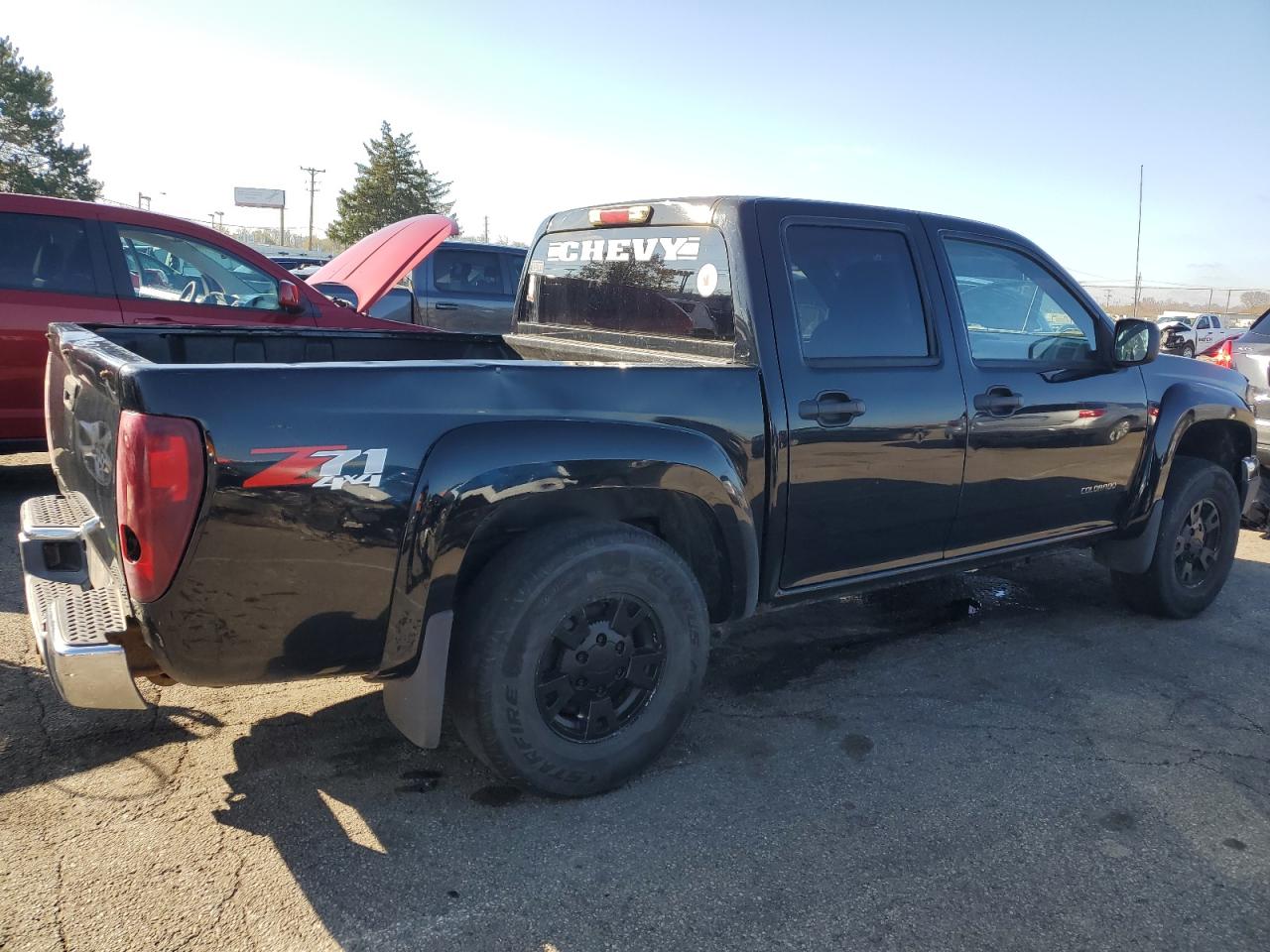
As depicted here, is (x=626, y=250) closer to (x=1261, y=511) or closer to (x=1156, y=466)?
(x=1156, y=466)

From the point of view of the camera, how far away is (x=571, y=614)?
2.80 metres

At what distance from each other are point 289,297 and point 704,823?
15.7ft

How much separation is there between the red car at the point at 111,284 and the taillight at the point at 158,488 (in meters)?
3.35

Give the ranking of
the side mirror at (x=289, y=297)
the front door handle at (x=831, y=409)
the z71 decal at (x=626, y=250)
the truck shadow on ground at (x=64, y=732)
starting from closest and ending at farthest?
the truck shadow on ground at (x=64, y=732) < the front door handle at (x=831, y=409) < the z71 decal at (x=626, y=250) < the side mirror at (x=289, y=297)

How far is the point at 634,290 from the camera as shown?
148 inches

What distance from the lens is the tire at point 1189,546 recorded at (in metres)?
4.61

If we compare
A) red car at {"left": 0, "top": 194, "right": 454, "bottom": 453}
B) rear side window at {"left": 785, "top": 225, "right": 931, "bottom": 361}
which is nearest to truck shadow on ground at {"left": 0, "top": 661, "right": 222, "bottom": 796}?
rear side window at {"left": 785, "top": 225, "right": 931, "bottom": 361}

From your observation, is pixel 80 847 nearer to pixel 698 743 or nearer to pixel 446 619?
pixel 446 619

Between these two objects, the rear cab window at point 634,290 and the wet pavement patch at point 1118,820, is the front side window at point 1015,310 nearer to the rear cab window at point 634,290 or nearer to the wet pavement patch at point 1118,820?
the rear cab window at point 634,290

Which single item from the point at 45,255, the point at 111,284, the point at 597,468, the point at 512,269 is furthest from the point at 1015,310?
the point at 512,269

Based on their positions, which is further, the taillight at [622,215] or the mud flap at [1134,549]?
the mud flap at [1134,549]

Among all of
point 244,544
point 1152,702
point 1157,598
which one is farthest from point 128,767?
point 1157,598

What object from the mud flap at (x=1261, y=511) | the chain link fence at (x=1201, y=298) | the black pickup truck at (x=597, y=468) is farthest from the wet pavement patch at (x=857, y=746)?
the chain link fence at (x=1201, y=298)

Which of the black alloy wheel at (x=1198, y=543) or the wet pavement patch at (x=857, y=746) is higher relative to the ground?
the black alloy wheel at (x=1198, y=543)
